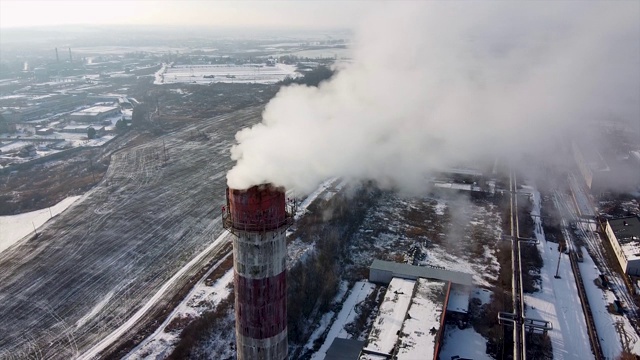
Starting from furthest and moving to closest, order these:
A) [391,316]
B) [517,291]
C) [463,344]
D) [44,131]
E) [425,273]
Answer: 1. [44,131]
2. [517,291]
3. [425,273]
4. [391,316]
5. [463,344]

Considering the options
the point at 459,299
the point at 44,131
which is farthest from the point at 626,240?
the point at 44,131

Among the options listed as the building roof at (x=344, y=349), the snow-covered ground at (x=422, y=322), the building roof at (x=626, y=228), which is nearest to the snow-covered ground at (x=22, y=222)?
the building roof at (x=344, y=349)

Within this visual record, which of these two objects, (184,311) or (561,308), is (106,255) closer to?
(184,311)

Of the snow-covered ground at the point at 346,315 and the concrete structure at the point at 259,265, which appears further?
the snow-covered ground at the point at 346,315

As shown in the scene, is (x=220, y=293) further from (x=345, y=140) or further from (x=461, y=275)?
(x=345, y=140)

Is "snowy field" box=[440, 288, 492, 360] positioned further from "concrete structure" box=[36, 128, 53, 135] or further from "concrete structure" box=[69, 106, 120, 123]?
"concrete structure" box=[69, 106, 120, 123]

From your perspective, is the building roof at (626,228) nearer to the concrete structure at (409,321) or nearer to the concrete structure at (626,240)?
the concrete structure at (626,240)

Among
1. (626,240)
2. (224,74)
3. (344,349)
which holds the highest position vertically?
(224,74)

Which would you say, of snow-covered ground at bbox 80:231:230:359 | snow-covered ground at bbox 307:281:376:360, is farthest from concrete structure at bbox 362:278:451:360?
snow-covered ground at bbox 80:231:230:359
